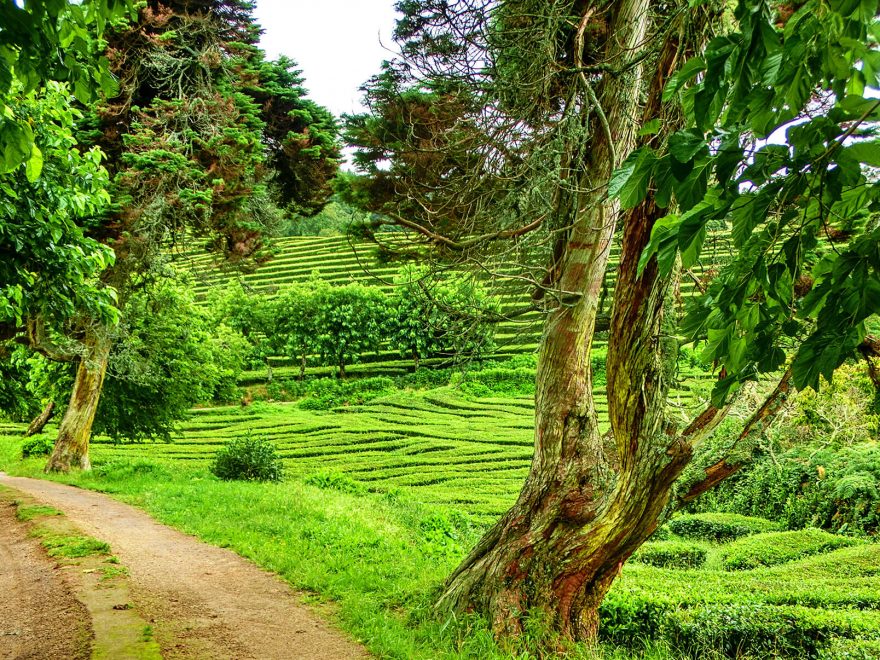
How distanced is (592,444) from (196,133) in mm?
8745

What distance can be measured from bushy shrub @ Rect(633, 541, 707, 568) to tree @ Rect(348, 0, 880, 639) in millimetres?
7000

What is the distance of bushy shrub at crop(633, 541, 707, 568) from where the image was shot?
448 inches

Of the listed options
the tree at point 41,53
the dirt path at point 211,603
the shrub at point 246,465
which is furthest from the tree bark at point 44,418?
the tree at point 41,53

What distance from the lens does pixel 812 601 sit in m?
7.26

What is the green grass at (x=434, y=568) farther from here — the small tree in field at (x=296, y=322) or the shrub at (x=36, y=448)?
the small tree in field at (x=296, y=322)

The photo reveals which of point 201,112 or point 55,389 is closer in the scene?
point 201,112

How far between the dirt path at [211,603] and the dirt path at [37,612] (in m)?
0.19

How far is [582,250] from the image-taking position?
5.46 meters

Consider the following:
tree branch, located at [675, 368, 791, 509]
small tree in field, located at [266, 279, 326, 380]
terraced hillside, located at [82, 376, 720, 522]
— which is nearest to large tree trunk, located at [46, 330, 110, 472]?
terraced hillside, located at [82, 376, 720, 522]

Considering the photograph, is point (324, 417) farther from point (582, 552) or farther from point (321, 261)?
point (321, 261)

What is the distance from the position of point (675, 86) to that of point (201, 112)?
11.0 metres

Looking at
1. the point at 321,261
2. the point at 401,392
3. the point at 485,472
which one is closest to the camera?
the point at 485,472

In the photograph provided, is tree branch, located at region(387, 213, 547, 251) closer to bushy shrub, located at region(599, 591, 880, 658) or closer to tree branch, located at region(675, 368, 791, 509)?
tree branch, located at region(675, 368, 791, 509)

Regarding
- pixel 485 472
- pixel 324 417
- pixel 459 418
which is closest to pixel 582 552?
pixel 485 472
